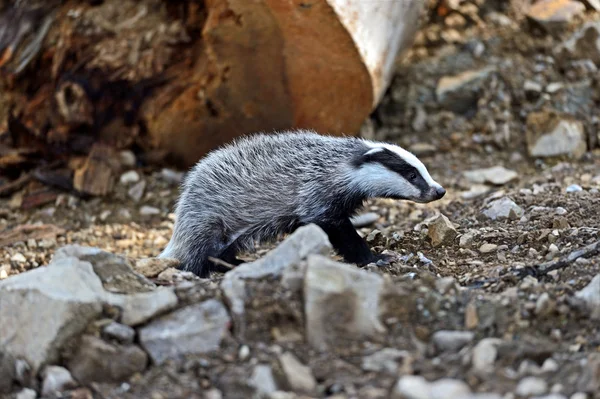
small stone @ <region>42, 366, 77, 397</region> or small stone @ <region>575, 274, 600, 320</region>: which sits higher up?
small stone @ <region>42, 366, 77, 397</region>

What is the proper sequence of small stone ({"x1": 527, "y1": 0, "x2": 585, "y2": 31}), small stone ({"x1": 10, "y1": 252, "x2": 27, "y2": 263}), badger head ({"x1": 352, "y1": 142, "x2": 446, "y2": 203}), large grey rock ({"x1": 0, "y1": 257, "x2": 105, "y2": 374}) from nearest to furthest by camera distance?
1. large grey rock ({"x1": 0, "y1": 257, "x2": 105, "y2": 374})
2. badger head ({"x1": 352, "y1": 142, "x2": 446, "y2": 203})
3. small stone ({"x1": 10, "y1": 252, "x2": 27, "y2": 263})
4. small stone ({"x1": 527, "y1": 0, "x2": 585, "y2": 31})

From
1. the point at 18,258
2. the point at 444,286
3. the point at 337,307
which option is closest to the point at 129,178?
the point at 18,258

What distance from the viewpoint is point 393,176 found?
247 inches

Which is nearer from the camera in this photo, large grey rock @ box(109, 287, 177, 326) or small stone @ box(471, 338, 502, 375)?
small stone @ box(471, 338, 502, 375)

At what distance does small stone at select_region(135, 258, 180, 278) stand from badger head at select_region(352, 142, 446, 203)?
1669mm

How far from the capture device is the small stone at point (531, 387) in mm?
3244

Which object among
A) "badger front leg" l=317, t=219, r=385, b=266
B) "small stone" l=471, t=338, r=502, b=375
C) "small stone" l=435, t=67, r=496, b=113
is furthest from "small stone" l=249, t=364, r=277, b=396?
"small stone" l=435, t=67, r=496, b=113

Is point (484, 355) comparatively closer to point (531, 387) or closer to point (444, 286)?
point (531, 387)

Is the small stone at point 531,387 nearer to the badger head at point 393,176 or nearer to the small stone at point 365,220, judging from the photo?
the badger head at point 393,176

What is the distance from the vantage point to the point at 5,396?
379 centimetres

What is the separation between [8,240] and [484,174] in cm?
475

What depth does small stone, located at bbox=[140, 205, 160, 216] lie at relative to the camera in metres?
8.29

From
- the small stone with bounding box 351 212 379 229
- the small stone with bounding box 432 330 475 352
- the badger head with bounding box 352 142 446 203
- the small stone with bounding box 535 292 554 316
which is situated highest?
the small stone with bounding box 432 330 475 352

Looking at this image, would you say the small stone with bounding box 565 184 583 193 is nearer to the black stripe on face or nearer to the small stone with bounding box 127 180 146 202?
the black stripe on face
